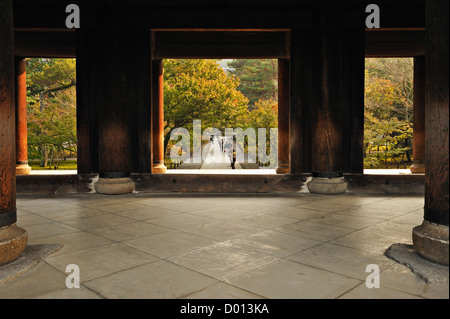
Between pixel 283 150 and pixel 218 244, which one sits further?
pixel 283 150

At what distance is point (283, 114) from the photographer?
614 inches

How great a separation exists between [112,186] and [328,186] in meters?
6.13

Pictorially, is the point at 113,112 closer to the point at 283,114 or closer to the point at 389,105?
the point at 283,114

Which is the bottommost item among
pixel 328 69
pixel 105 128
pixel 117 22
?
pixel 105 128

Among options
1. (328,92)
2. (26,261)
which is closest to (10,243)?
(26,261)

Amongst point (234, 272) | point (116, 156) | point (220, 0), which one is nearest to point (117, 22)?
point (220, 0)

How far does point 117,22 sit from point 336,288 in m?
9.84

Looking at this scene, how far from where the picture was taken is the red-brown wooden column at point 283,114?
599 inches

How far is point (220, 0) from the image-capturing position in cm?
1102

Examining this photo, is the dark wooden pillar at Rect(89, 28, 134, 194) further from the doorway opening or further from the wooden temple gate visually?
the doorway opening

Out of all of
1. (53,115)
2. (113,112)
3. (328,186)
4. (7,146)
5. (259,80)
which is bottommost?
(328,186)

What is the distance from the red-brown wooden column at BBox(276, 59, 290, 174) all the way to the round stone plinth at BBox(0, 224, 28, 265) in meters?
11.4

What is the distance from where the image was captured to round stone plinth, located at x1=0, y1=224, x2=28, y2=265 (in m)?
4.51

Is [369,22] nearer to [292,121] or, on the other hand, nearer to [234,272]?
[292,121]
